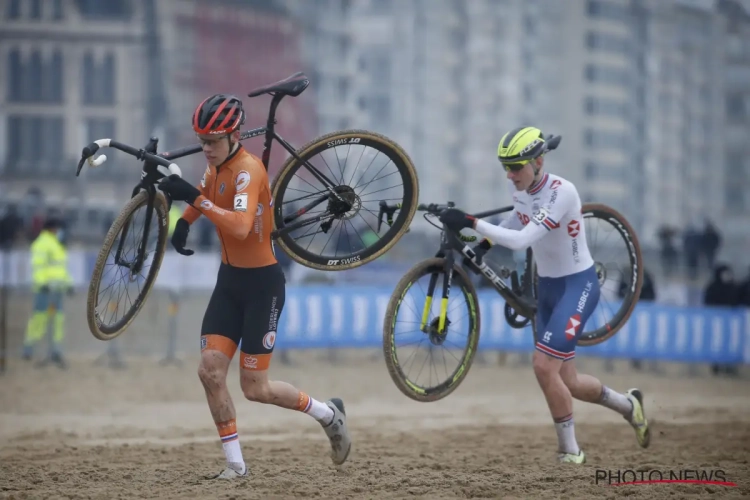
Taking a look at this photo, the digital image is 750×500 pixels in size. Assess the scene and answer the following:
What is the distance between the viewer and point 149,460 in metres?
10.8

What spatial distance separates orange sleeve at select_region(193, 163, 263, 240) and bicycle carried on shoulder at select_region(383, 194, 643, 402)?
1.60 m

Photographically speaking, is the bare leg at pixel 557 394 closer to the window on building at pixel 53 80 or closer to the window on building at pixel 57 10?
the window on building at pixel 53 80

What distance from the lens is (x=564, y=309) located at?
10070mm

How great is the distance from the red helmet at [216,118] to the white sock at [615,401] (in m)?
4.42

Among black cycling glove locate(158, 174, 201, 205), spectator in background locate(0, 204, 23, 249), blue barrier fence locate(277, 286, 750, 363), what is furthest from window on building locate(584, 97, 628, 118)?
black cycling glove locate(158, 174, 201, 205)

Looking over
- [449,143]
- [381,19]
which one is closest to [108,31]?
[381,19]

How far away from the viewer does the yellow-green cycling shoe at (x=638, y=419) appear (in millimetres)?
11180

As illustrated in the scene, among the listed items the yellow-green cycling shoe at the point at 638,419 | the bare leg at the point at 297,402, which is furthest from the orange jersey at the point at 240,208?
the yellow-green cycling shoe at the point at 638,419

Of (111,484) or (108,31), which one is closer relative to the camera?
(111,484)

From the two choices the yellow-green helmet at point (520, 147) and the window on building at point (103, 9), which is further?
the window on building at point (103, 9)

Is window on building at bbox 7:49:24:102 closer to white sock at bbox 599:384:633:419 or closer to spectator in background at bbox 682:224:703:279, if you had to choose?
spectator in background at bbox 682:224:703:279

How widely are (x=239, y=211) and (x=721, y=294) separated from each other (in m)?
15.5

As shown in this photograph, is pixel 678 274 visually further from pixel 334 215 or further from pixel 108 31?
pixel 108 31

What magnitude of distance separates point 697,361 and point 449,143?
59.2 metres
